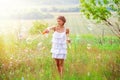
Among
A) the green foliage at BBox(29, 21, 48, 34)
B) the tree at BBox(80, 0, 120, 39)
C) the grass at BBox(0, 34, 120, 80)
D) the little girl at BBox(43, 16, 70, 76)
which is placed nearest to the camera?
the little girl at BBox(43, 16, 70, 76)

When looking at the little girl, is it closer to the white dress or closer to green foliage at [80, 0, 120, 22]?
the white dress

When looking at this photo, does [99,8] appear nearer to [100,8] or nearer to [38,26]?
[100,8]

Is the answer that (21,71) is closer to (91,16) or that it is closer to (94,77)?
(94,77)

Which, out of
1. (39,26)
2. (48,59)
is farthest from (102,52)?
(39,26)

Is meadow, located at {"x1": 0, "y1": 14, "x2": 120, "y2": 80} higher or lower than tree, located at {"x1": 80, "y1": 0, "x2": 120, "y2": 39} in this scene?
lower

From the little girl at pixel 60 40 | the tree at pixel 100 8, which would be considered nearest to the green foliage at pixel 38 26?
the tree at pixel 100 8

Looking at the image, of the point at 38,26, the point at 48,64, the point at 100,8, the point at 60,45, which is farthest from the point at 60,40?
the point at 38,26

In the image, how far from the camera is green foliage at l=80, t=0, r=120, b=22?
12195 millimetres

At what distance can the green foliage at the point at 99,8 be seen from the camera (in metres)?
A: 12.2

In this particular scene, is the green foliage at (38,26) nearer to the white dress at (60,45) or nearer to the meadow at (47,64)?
the meadow at (47,64)

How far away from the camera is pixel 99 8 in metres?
12.2

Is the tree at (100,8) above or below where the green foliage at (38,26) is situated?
above

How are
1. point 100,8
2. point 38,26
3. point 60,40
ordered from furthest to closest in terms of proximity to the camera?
point 38,26 < point 100,8 < point 60,40

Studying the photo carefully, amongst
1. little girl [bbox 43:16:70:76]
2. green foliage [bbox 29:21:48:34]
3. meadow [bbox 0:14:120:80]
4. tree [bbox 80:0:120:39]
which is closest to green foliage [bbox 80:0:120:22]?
tree [bbox 80:0:120:39]
